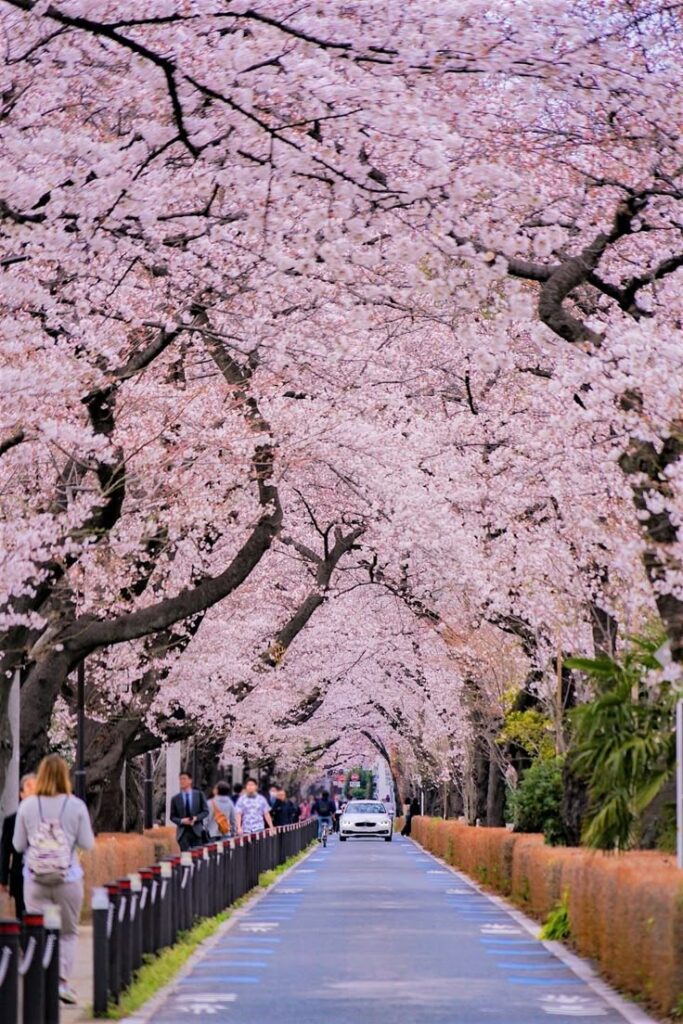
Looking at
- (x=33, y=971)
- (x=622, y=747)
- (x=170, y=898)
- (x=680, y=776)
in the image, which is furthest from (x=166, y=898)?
(x=33, y=971)

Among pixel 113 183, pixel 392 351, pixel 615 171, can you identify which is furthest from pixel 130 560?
pixel 113 183

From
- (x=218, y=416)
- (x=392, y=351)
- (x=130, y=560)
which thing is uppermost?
(x=392, y=351)

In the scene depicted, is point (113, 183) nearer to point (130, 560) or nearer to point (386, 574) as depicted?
Result: point (130, 560)

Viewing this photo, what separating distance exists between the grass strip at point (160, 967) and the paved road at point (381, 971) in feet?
0.63

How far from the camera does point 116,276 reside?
1798 cm

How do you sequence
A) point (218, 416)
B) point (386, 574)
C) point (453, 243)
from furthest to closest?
point (386, 574) → point (218, 416) → point (453, 243)

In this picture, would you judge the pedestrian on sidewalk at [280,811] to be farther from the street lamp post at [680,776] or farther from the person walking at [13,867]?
the street lamp post at [680,776]

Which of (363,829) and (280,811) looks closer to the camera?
(280,811)

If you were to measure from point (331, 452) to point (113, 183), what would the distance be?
15.4m

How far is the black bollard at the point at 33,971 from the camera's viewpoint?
1052cm

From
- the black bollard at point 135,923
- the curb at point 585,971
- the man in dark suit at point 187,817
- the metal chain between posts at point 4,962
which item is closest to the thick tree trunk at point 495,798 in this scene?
the curb at point 585,971

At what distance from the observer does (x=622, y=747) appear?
15.8 metres

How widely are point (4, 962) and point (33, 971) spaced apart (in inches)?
52.3

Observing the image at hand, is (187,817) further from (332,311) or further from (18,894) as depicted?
(332,311)
